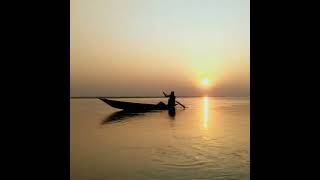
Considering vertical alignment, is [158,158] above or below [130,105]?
below

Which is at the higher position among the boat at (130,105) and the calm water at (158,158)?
the boat at (130,105)

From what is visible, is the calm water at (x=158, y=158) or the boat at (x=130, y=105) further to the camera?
the boat at (x=130, y=105)

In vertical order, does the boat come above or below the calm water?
above

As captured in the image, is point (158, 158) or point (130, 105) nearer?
point (158, 158)

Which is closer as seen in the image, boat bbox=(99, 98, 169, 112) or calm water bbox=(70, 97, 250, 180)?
calm water bbox=(70, 97, 250, 180)
